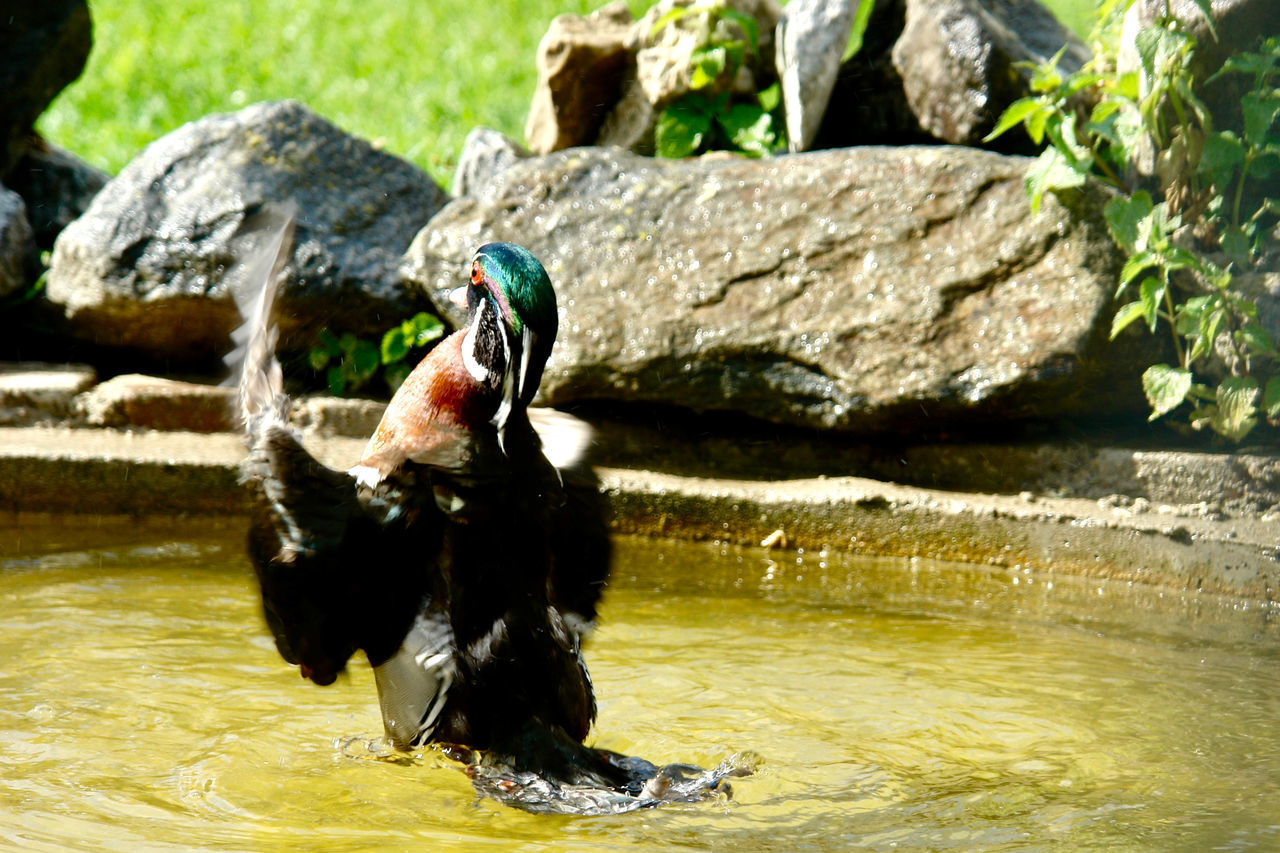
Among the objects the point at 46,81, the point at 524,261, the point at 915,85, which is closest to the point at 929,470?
the point at 915,85

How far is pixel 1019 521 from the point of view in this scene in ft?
14.0

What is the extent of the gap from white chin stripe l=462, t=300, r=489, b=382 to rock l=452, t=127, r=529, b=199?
3562mm

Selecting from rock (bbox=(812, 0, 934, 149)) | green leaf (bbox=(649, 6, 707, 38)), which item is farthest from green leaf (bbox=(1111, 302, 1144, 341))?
green leaf (bbox=(649, 6, 707, 38))

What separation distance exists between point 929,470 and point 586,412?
132 centimetres

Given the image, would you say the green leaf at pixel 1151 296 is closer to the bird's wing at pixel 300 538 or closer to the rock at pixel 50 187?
the bird's wing at pixel 300 538

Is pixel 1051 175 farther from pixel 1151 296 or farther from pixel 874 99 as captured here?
pixel 874 99

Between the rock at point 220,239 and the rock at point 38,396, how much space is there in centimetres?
38

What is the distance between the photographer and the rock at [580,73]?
6.03 metres

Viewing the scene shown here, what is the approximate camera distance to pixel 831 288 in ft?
15.3

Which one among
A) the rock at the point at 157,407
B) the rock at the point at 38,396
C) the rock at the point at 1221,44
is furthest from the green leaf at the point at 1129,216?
the rock at the point at 38,396

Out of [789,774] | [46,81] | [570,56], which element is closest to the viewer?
[789,774]

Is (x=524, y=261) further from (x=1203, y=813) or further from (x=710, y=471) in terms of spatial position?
(x=710, y=471)

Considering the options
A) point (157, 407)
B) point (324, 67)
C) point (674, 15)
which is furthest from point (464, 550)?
point (324, 67)

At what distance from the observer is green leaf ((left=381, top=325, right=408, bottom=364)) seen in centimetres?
532
